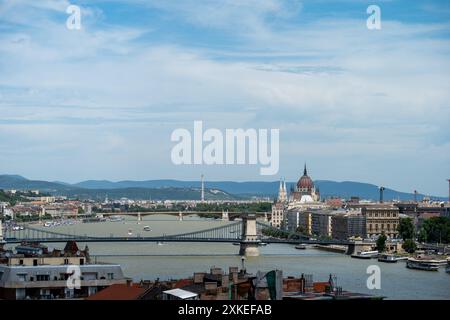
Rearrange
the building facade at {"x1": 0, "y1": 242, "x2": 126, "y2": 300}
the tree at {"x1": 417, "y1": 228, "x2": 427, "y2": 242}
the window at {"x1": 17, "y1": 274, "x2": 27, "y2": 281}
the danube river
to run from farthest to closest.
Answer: the tree at {"x1": 417, "y1": 228, "x2": 427, "y2": 242}
the danube river
the window at {"x1": 17, "y1": 274, "x2": 27, "y2": 281}
the building facade at {"x1": 0, "y1": 242, "x2": 126, "y2": 300}

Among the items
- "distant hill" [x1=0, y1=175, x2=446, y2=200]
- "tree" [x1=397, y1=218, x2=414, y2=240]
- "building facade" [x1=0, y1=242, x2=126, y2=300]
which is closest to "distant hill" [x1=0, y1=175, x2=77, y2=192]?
"distant hill" [x1=0, y1=175, x2=446, y2=200]

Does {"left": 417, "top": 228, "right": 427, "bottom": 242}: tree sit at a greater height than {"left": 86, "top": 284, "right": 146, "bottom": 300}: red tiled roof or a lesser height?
lesser

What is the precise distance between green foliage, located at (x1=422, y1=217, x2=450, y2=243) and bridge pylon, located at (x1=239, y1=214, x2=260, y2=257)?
3.53 metres

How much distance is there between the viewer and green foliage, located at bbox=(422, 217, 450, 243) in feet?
67.2

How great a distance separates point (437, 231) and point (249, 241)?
4456 mm

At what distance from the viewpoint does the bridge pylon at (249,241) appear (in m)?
17.0

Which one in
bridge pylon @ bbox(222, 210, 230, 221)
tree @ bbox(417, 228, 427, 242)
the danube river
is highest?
bridge pylon @ bbox(222, 210, 230, 221)

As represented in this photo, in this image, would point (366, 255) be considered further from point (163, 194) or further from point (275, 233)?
point (163, 194)

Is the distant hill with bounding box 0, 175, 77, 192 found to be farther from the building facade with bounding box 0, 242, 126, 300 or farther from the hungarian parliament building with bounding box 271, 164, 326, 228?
the building facade with bounding box 0, 242, 126, 300

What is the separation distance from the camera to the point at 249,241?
1802 cm
